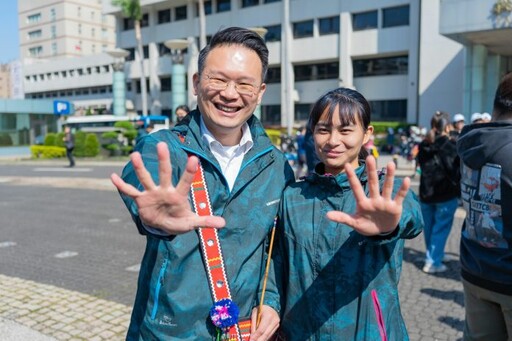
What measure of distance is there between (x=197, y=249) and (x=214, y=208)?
18cm

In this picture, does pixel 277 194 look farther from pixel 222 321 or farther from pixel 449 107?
pixel 449 107

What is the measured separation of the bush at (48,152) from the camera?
90.3 feet

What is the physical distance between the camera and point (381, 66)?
3278 centimetres

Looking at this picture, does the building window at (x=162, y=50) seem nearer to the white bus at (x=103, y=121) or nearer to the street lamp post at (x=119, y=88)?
the street lamp post at (x=119, y=88)

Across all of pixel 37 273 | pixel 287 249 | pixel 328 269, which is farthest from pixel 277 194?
pixel 37 273

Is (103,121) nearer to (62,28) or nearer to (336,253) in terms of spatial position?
(336,253)

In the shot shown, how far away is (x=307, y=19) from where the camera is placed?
1380 inches

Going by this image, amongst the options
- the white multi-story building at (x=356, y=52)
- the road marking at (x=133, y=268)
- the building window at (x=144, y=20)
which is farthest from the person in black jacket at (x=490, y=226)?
the building window at (x=144, y=20)

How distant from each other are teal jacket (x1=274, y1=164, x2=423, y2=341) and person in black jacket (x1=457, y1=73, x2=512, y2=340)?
0.79 metres

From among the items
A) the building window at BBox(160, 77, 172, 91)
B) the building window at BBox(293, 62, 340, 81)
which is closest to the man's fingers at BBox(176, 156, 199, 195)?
the building window at BBox(293, 62, 340, 81)

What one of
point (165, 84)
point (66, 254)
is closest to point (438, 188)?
point (66, 254)

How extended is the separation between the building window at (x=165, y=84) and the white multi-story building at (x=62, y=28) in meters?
40.9

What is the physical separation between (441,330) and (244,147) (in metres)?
2.97

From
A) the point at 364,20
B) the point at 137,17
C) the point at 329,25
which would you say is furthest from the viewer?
the point at 137,17
